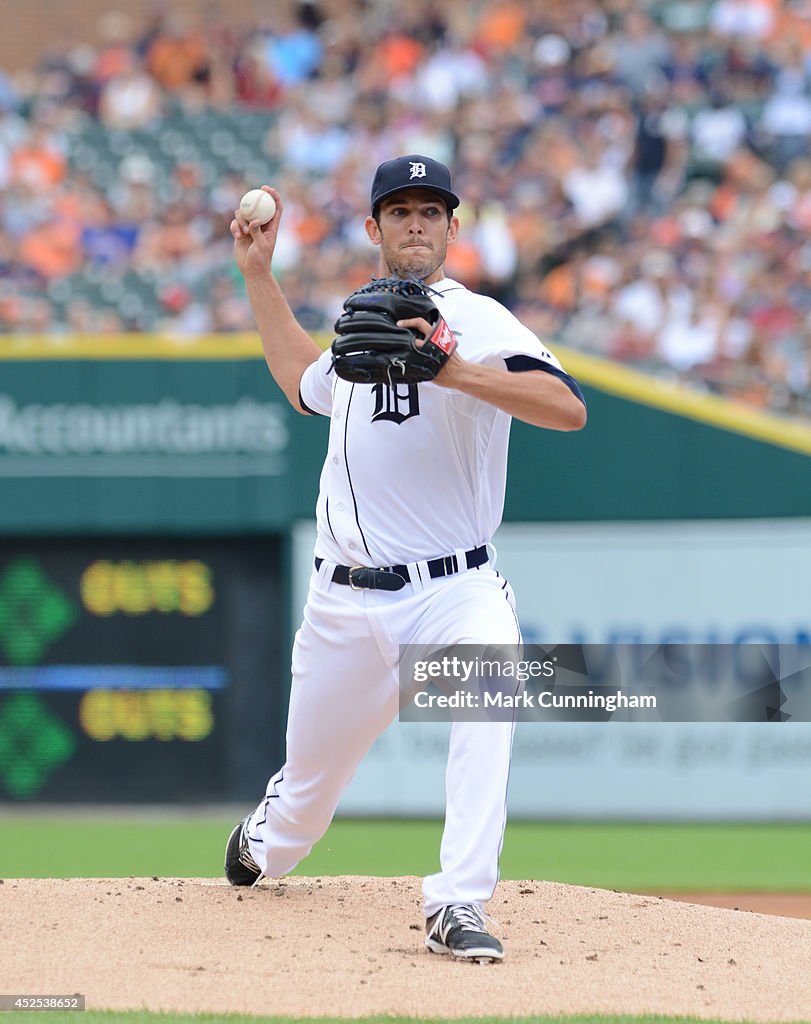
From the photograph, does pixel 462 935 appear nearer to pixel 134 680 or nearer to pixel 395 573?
pixel 395 573

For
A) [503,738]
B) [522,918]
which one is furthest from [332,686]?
[522,918]

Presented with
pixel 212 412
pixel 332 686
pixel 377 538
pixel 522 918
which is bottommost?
pixel 522 918

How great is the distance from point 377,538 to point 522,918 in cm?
122

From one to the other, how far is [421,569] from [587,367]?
5.59 m

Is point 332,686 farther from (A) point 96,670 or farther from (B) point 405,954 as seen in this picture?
(A) point 96,670

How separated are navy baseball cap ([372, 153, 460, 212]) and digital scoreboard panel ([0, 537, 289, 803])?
18.5 ft

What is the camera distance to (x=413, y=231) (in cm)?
416

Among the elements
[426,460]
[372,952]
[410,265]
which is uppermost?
[410,265]

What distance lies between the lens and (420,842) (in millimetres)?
8578

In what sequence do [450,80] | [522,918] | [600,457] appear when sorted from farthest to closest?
1. [450,80]
2. [600,457]
3. [522,918]

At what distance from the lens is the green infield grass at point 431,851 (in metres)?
7.33

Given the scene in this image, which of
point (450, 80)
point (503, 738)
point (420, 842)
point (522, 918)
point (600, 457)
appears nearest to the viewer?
point (503, 738)

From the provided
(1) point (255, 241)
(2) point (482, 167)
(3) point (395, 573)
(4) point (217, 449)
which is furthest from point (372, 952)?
Answer: (2) point (482, 167)

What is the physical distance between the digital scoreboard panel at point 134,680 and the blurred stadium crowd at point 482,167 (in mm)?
1548
